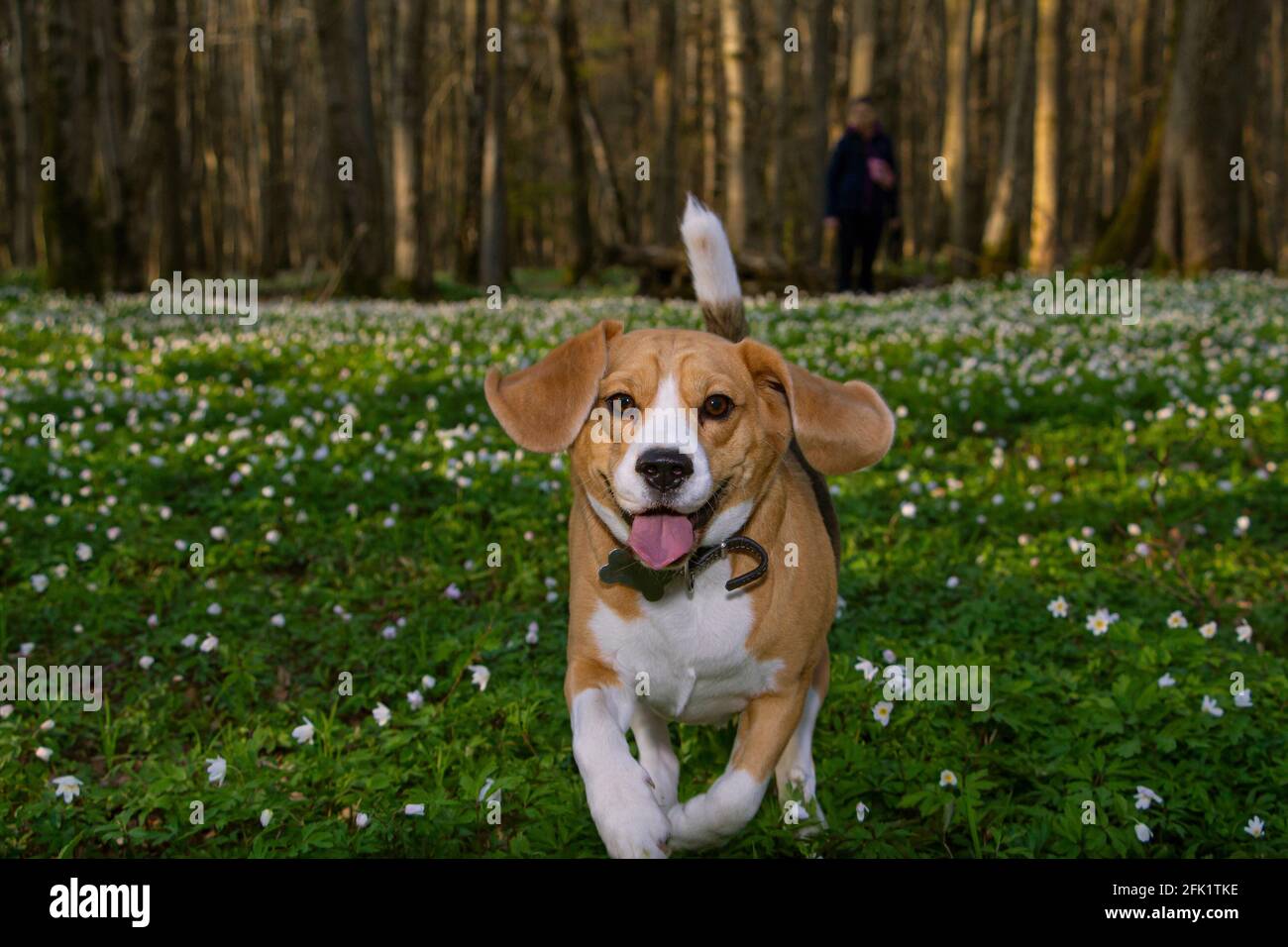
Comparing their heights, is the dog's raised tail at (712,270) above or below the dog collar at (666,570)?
above

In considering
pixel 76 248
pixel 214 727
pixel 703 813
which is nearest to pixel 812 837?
pixel 703 813

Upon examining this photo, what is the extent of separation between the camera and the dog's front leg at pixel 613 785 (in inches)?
136

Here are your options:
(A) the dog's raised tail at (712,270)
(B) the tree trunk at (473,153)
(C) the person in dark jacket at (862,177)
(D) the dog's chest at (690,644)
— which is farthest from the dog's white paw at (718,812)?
(B) the tree trunk at (473,153)

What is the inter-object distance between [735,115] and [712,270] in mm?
16975

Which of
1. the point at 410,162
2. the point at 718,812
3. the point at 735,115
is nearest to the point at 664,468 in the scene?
the point at 718,812

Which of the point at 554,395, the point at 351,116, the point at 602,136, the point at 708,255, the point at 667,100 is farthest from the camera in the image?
the point at 667,100

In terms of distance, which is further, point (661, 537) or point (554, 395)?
point (554, 395)

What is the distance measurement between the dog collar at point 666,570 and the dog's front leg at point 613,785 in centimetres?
39

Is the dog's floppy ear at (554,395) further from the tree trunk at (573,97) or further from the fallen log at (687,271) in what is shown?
the tree trunk at (573,97)

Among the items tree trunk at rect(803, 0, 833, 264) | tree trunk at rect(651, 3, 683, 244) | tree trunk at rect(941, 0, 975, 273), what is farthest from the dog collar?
tree trunk at rect(651, 3, 683, 244)

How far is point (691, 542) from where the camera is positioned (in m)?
3.78

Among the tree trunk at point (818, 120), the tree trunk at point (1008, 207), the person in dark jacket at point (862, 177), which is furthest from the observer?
the tree trunk at point (818, 120)

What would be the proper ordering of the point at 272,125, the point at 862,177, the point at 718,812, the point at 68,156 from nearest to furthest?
the point at 718,812 < the point at 862,177 < the point at 68,156 < the point at 272,125

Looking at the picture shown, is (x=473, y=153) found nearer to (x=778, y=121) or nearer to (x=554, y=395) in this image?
(x=778, y=121)
